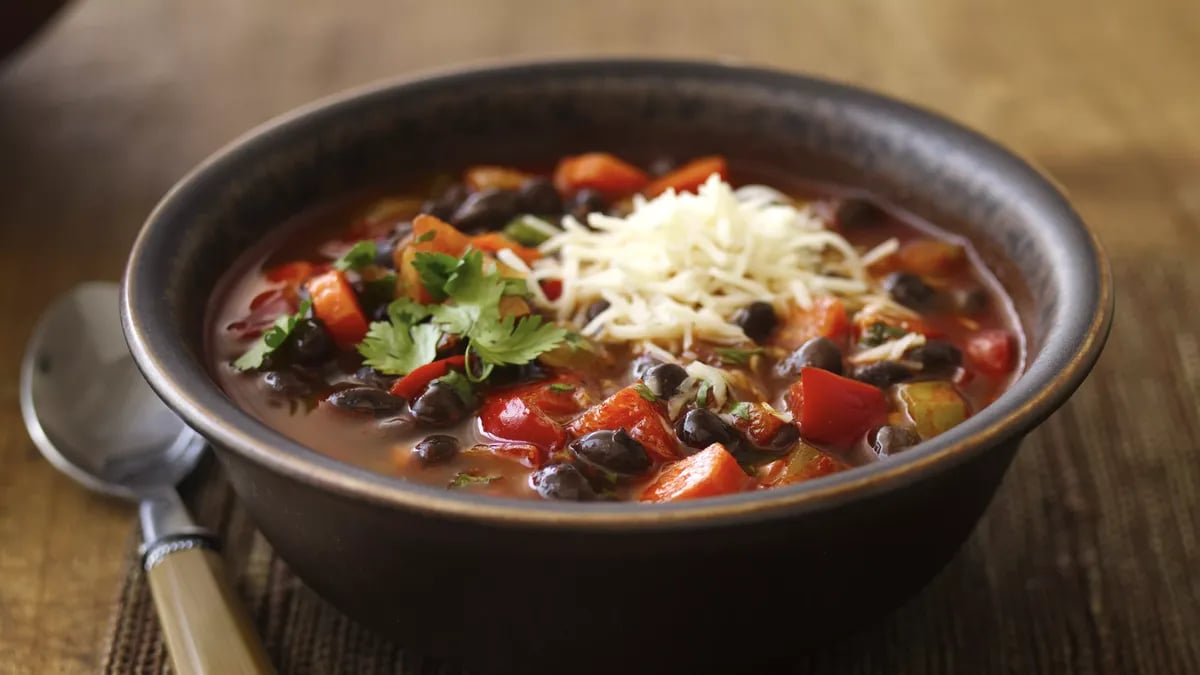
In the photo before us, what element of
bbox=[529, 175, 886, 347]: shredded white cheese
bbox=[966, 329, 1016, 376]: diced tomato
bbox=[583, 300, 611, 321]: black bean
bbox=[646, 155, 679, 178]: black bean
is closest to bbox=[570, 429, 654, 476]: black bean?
bbox=[529, 175, 886, 347]: shredded white cheese

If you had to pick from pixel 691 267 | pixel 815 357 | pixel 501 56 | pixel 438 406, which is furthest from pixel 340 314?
pixel 501 56

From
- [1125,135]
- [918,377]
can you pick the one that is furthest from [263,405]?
[1125,135]

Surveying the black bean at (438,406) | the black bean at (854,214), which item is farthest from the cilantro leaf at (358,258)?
the black bean at (854,214)

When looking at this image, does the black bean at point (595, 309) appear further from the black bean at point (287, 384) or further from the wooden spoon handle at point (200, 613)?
the wooden spoon handle at point (200, 613)

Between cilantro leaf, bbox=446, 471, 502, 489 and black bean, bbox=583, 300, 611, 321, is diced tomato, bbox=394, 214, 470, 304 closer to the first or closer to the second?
black bean, bbox=583, 300, 611, 321

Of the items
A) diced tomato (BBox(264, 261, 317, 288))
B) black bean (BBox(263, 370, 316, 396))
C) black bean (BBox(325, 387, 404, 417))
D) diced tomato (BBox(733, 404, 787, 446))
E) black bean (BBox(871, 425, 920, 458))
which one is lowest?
diced tomato (BBox(264, 261, 317, 288))

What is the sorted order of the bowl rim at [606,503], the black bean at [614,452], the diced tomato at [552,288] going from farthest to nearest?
the diced tomato at [552,288] < the black bean at [614,452] < the bowl rim at [606,503]

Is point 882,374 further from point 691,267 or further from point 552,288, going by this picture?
point 552,288
